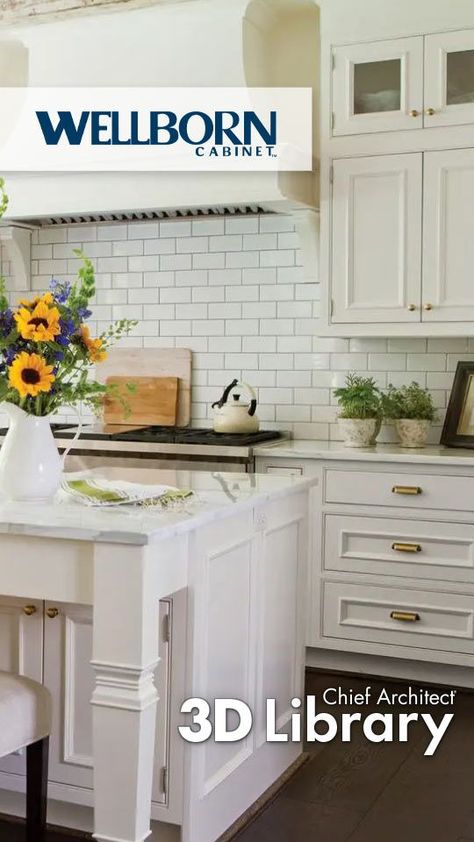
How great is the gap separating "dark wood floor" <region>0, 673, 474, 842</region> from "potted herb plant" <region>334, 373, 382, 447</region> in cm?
129

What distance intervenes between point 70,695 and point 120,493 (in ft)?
1.80

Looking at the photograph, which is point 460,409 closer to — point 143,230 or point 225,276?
point 225,276

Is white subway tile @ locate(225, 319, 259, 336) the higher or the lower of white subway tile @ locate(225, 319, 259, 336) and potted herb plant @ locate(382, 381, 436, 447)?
the higher

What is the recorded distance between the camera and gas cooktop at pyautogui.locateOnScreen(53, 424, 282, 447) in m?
4.48

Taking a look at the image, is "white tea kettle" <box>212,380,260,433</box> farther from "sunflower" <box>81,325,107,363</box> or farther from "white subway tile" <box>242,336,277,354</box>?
"sunflower" <box>81,325,107,363</box>

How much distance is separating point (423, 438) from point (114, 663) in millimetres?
2588

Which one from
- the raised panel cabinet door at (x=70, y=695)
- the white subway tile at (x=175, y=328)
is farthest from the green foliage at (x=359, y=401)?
the raised panel cabinet door at (x=70, y=695)

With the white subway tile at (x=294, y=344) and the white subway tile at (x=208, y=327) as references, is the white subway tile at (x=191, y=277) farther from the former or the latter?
the white subway tile at (x=294, y=344)

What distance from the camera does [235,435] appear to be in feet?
15.4

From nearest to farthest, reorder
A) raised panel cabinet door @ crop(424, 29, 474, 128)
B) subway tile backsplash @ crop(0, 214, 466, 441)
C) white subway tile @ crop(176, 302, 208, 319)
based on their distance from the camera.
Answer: raised panel cabinet door @ crop(424, 29, 474, 128) < subway tile backsplash @ crop(0, 214, 466, 441) < white subway tile @ crop(176, 302, 208, 319)

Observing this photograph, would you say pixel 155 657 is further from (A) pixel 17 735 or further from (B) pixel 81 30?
(B) pixel 81 30

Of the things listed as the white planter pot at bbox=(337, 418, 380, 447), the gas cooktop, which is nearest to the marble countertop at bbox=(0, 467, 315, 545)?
the gas cooktop

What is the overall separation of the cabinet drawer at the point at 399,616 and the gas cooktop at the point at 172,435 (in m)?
0.72

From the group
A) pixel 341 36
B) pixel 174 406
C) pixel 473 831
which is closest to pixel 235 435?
pixel 174 406
